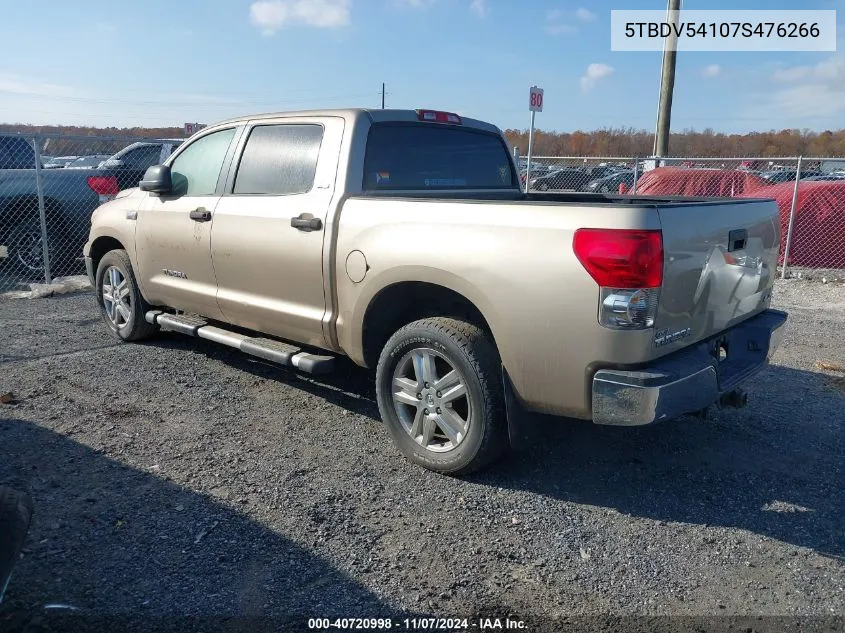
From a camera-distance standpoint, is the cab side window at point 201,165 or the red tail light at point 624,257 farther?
the cab side window at point 201,165

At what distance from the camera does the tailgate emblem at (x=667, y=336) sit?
320 cm

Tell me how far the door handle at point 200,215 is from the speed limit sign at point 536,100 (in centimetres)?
884

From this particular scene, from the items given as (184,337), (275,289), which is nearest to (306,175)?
(275,289)

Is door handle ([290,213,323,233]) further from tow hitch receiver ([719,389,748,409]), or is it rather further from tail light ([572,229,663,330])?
tow hitch receiver ([719,389,748,409])

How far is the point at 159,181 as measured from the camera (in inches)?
213

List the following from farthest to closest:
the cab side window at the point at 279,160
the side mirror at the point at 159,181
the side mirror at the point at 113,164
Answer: the side mirror at the point at 113,164 → the side mirror at the point at 159,181 → the cab side window at the point at 279,160

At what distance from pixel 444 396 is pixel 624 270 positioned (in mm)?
1230

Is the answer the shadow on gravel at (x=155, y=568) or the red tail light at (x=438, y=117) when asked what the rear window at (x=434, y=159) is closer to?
the red tail light at (x=438, y=117)

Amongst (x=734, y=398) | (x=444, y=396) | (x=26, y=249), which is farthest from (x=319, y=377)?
(x=26, y=249)

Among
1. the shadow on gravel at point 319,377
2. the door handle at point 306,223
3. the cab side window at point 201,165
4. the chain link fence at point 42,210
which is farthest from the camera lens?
the chain link fence at point 42,210

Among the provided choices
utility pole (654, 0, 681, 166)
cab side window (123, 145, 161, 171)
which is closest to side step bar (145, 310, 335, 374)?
cab side window (123, 145, 161, 171)

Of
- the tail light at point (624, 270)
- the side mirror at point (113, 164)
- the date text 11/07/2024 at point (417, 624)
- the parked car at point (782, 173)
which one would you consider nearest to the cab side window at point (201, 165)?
the tail light at point (624, 270)

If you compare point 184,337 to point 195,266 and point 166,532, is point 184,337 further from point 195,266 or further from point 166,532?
point 166,532

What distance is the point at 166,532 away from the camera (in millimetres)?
3270
